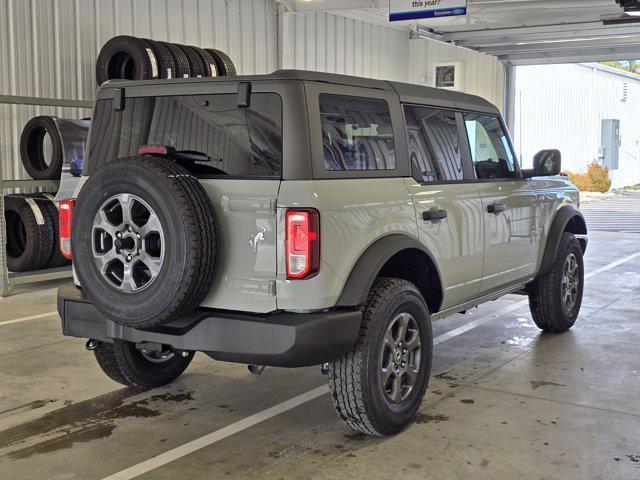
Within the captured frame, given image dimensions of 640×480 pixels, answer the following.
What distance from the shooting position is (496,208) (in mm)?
5023

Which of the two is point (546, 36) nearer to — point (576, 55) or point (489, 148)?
point (576, 55)

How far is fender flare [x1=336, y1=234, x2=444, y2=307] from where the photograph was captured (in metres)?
3.67

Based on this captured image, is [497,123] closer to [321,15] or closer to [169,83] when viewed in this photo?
[169,83]

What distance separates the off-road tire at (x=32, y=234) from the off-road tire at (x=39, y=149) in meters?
0.48

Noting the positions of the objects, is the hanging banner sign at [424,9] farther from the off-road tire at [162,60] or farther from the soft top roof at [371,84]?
the soft top roof at [371,84]

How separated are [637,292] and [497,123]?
12.3 ft

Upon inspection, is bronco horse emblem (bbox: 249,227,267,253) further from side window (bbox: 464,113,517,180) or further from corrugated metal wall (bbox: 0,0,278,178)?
corrugated metal wall (bbox: 0,0,278,178)

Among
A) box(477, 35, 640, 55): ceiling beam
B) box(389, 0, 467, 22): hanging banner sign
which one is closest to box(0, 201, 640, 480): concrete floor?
box(389, 0, 467, 22): hanging banner sign

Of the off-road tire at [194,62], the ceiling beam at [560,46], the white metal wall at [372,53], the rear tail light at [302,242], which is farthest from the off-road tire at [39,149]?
the ceiling beam at [560,46]

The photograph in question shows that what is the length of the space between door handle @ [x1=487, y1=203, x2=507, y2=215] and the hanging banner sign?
24.6ft

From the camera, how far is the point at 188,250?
11.3 ft

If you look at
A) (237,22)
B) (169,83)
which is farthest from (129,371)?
(237,22)

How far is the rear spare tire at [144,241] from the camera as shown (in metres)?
3.45

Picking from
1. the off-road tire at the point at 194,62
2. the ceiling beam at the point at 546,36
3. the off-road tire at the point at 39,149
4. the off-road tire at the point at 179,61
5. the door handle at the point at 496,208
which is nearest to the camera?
the door handle at the point at 496,208
